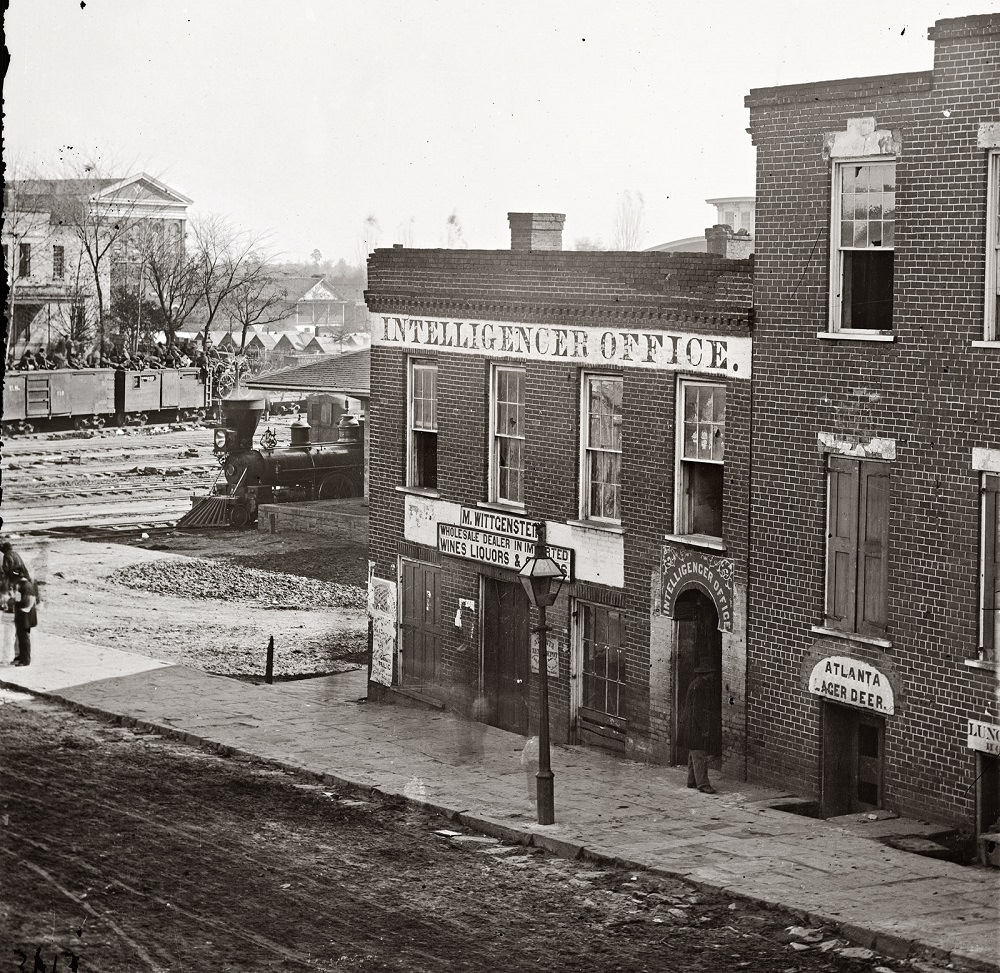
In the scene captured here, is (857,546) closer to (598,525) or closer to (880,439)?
(880,439)

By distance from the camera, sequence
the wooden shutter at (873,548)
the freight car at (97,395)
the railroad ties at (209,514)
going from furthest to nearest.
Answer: the freight car at (97,395) → the railroad ties at (209,514) → the wooden shutter at (873,548)

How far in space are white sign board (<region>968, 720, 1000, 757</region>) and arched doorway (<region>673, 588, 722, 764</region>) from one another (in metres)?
4.09

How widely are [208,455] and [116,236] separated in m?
10.1

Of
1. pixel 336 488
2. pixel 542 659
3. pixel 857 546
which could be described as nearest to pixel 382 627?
pixel 542 659

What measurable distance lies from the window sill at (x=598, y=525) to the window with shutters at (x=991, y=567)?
220 inches

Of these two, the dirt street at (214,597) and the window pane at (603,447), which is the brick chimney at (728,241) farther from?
the dirt street at (214,597)

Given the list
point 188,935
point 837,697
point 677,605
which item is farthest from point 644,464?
point 188,935

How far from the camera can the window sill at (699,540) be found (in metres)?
18.7

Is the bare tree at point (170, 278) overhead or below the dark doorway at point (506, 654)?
overhead

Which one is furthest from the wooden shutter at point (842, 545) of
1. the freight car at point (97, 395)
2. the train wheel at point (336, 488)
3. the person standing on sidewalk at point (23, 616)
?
the freight car at point (97, 395)

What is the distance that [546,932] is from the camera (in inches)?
501

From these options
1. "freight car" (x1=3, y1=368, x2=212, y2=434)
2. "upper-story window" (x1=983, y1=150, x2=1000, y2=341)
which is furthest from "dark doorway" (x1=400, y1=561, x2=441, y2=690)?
"freight car" (x1=3, y1=368, x2=212, y2=434)

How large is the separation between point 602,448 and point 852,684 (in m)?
5.14

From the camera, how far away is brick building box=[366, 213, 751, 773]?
61.6 feet
